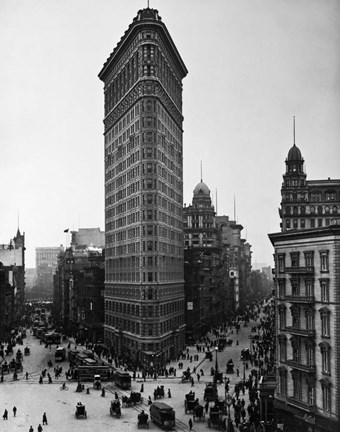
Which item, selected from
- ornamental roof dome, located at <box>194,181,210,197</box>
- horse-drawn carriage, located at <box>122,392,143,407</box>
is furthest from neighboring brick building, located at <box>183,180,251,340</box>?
horse-drawn carriage, located at <box>122,392,143,407</box>

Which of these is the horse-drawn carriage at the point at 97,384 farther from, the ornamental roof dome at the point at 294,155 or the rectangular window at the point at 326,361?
the ornamental roof dome at the point at 294,155

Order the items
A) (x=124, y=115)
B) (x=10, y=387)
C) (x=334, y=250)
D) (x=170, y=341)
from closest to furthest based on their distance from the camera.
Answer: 1. (x=334, y=250)
2. (x=10, y=387)
3. (x=170, y=341)
4. (x=124, y=115)

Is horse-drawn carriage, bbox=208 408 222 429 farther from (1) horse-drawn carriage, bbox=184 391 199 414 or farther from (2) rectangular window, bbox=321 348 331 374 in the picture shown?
(2) rectangular window, bbox=321 348 331 374

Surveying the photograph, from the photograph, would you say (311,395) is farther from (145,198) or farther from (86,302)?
(86,302)

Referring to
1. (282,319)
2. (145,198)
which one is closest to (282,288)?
(282,319)

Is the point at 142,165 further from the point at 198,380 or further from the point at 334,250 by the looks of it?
the point at 334,250

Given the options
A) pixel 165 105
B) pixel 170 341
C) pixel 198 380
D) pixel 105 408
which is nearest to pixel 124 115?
pixel 165 105
